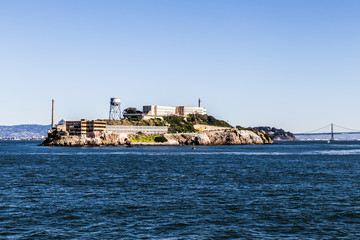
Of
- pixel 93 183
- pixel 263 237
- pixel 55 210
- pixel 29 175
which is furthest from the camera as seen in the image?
pixel 29 175

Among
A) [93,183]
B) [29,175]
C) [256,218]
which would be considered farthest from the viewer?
[29,175]

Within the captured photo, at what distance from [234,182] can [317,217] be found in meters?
23.9

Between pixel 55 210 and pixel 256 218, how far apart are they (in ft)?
54.2

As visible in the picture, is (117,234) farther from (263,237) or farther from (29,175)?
A: (29,175)

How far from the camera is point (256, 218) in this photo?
3512 centimetres

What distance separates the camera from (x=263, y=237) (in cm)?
2927

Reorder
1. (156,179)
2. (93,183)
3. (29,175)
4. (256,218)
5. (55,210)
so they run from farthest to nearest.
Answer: (29,175) < (156,179) < (93,183) < (55,210) < (256,218)

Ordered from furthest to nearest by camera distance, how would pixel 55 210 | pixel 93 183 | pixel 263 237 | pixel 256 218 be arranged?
pixel 93 183 < pixel 55 210 < pixel 256 218 < pixel 263 237

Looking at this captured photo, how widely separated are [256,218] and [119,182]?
2730 centimetres

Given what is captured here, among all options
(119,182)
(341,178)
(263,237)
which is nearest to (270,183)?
(341,178)

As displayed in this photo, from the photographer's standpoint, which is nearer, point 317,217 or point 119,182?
point 317,217

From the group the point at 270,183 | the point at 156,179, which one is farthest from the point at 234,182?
the point at 156,179

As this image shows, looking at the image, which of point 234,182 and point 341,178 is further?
point 341,178

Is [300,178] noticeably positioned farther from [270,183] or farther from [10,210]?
[10,210]
